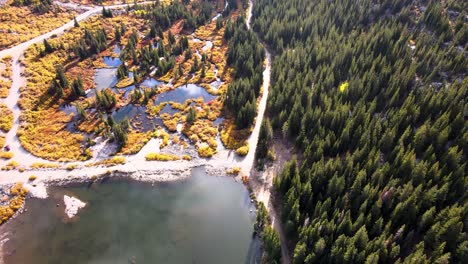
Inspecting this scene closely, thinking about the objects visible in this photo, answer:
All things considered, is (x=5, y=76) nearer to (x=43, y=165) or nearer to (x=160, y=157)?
(x=43, y=165)

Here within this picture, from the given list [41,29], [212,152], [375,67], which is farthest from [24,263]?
[41,29]

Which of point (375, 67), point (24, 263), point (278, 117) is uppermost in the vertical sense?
point (375, 67)

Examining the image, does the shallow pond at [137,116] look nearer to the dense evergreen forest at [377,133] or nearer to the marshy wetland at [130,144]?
the marshy wetland at [130,144]

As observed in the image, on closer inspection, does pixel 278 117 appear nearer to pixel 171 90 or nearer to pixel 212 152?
pixel 212 152

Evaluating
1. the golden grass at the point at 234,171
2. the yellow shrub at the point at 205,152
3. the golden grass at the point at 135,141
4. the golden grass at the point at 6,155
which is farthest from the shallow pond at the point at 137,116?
the golden grass at the point at 234,171

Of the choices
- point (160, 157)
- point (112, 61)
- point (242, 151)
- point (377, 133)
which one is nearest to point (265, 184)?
point (242, 151)
